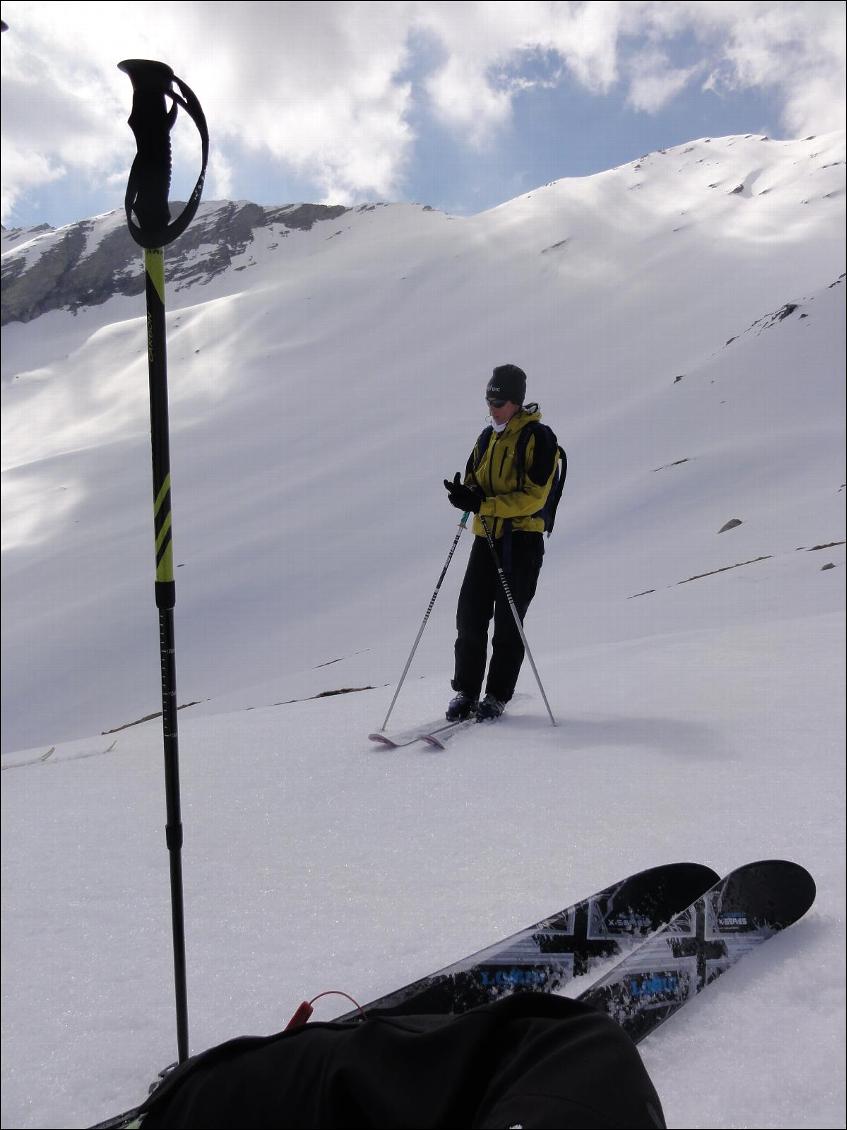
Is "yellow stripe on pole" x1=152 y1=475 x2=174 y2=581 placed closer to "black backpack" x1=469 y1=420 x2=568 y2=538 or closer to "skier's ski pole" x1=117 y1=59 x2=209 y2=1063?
"skier's ski pole" x1=117 y1=59 x2=209 y2=1063

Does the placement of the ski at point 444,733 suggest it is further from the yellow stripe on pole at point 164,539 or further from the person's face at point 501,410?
the yellow stripe on pole at point 164,539

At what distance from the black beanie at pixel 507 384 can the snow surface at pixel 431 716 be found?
2.18 ft

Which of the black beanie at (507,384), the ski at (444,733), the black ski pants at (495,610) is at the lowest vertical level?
the ski at (444,733)

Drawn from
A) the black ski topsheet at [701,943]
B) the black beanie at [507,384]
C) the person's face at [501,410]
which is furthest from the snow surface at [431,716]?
the black beanie at [507,384]

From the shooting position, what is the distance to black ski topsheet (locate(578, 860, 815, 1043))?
1.47 metres

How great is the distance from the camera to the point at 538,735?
3113 mm

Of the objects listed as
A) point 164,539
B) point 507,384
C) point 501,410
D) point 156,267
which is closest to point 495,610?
point 501,410

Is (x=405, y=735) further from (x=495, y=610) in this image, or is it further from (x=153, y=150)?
(x=153, y=150)

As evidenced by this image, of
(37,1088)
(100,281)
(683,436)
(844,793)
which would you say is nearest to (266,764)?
(37,1088)

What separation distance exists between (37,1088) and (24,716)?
9141mm

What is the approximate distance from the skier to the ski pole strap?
142 cm

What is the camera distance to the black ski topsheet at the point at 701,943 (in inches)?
57.9

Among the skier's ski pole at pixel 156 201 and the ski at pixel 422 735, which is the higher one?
the skier's ski pole at pixel 156 201

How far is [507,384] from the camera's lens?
2.53 m
